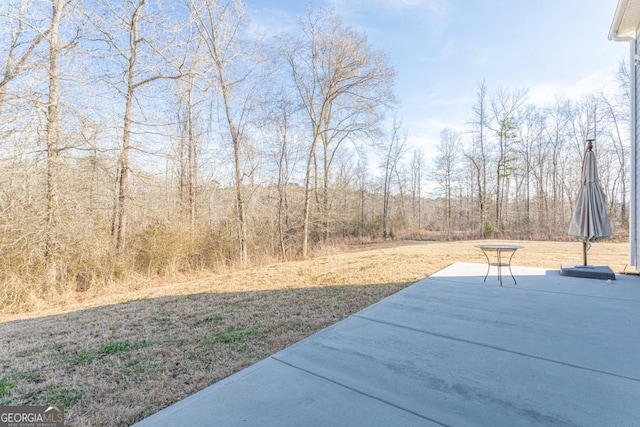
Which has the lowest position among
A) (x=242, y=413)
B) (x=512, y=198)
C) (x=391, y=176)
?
(x=242, y=413)

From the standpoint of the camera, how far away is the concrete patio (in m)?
1.52

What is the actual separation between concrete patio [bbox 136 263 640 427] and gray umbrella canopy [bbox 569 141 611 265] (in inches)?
57.4

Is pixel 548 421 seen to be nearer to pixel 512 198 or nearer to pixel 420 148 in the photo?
pixel 512 198

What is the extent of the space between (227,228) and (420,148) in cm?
1782

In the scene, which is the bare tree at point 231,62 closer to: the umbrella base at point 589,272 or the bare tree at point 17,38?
the bare tree at point 17,38

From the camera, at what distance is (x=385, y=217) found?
19562 mm

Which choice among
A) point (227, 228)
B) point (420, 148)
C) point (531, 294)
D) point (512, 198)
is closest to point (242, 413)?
point (531, 294)

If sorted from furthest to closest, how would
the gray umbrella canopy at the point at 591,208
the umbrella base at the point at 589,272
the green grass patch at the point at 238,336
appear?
1. the umbrella base at the point at 589,272
2. the gray umbrella canopy at the point at 591,208
3. the green grass patch at the point at 238,336

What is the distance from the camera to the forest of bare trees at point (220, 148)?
5.42m

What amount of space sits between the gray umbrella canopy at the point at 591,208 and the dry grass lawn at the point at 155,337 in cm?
203

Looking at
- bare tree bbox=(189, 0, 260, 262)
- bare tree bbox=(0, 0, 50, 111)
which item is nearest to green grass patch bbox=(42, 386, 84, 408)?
bare tree bbox=(0, 0, 50, 111)

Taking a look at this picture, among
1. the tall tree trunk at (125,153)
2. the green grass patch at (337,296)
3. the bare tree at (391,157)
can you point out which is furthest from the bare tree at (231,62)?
the bare tree at (391,157)

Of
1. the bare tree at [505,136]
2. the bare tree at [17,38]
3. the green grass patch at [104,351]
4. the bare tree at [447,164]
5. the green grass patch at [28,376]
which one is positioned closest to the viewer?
the green grass patch at [28,376]

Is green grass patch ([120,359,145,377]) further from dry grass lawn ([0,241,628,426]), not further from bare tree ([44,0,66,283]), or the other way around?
bare tree ([44,0,66,283])
